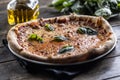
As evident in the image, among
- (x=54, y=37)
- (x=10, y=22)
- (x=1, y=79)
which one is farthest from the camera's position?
(x=10, y=22)

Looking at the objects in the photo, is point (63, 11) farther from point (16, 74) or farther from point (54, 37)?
point (16, 74)

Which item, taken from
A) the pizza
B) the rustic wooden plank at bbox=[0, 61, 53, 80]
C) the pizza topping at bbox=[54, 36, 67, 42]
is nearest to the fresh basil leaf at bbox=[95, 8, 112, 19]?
the pizza

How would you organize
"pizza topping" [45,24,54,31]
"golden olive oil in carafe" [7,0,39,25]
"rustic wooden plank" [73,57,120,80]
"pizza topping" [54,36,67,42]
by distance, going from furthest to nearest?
"golden olive oil in carafe" [7,0,39,25], "pizza topping" [45,24,54,31], "pizza topping" [54,36,67,42], "rustic wooden plank" [73,57,120,80]

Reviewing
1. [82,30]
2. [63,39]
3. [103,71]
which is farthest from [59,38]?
[103,71]

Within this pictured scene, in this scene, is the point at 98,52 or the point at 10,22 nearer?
the point at 98,52

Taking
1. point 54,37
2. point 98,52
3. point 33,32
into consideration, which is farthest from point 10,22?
point 98,52

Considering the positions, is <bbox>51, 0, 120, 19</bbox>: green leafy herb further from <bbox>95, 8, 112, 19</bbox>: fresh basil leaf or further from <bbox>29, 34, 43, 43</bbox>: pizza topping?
<bbox>29, 34, 43, 43</bbox>: pizza topping
